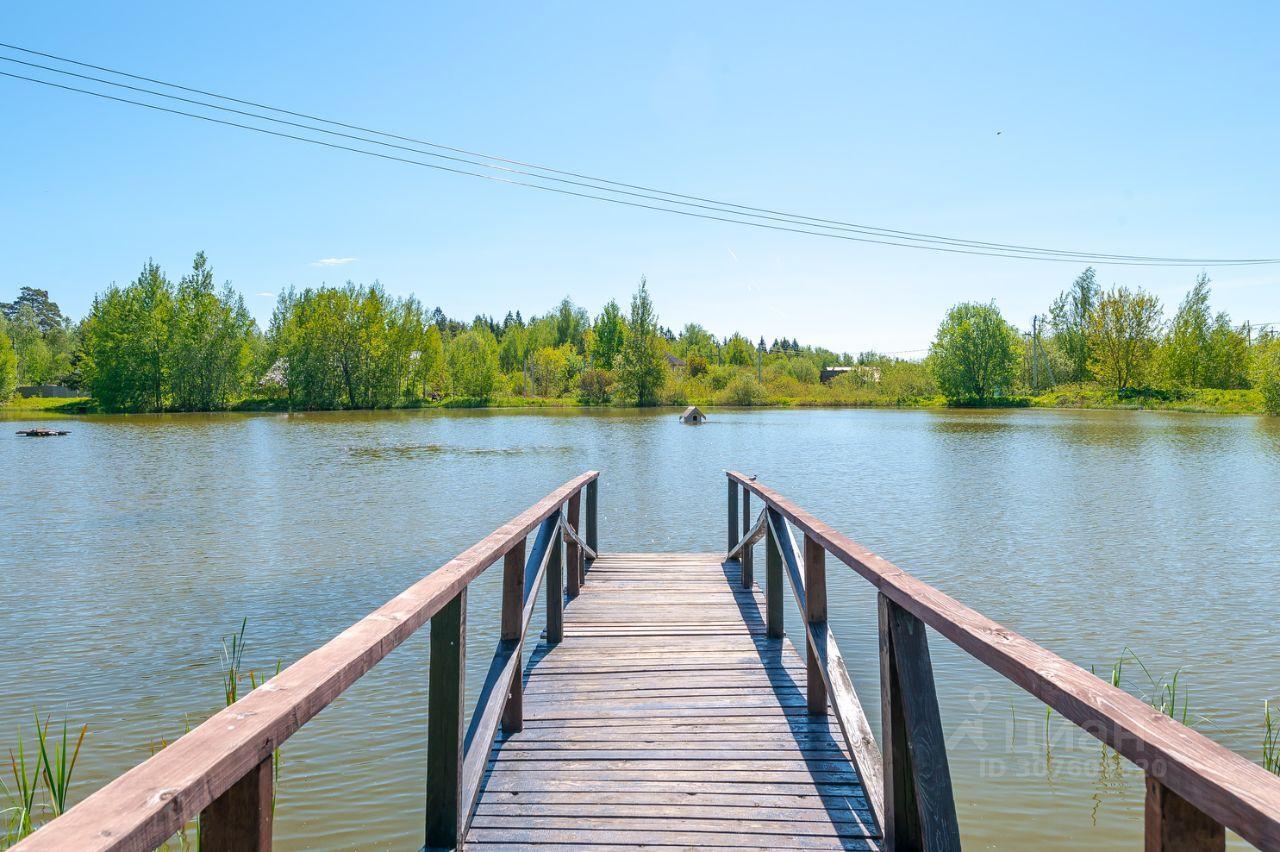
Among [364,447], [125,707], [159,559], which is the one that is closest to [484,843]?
[125,707]

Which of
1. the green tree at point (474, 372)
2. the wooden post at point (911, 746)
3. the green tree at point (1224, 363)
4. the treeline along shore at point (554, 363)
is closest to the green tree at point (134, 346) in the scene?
the treeline along shore at point (554, 363)

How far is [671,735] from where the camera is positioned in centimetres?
392

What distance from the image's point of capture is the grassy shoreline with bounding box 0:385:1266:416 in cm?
4834

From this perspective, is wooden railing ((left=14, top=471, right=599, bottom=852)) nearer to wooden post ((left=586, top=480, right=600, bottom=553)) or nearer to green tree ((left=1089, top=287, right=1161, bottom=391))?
wooden post ((left=586, top=480, right=600, bottom=553))

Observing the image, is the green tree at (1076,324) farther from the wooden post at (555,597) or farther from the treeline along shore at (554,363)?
the wooden post at (555,597)

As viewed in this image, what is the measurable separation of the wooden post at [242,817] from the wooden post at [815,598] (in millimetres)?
2972

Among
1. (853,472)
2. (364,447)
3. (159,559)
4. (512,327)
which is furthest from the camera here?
(512,327)

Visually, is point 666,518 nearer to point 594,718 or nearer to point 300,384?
point 594,718

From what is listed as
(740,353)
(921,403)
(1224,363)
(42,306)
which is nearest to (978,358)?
(921,403)

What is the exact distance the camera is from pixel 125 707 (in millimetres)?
5949

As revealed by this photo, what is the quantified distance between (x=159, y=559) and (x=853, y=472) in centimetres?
1554

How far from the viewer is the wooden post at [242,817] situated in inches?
55.8

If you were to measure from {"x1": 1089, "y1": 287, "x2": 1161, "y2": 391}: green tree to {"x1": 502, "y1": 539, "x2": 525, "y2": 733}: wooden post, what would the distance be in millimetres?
61475

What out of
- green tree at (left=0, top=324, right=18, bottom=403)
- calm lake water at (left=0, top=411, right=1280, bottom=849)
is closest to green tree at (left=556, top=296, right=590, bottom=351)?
green tree at (left=0, top=324, right=18, bottom=403)
